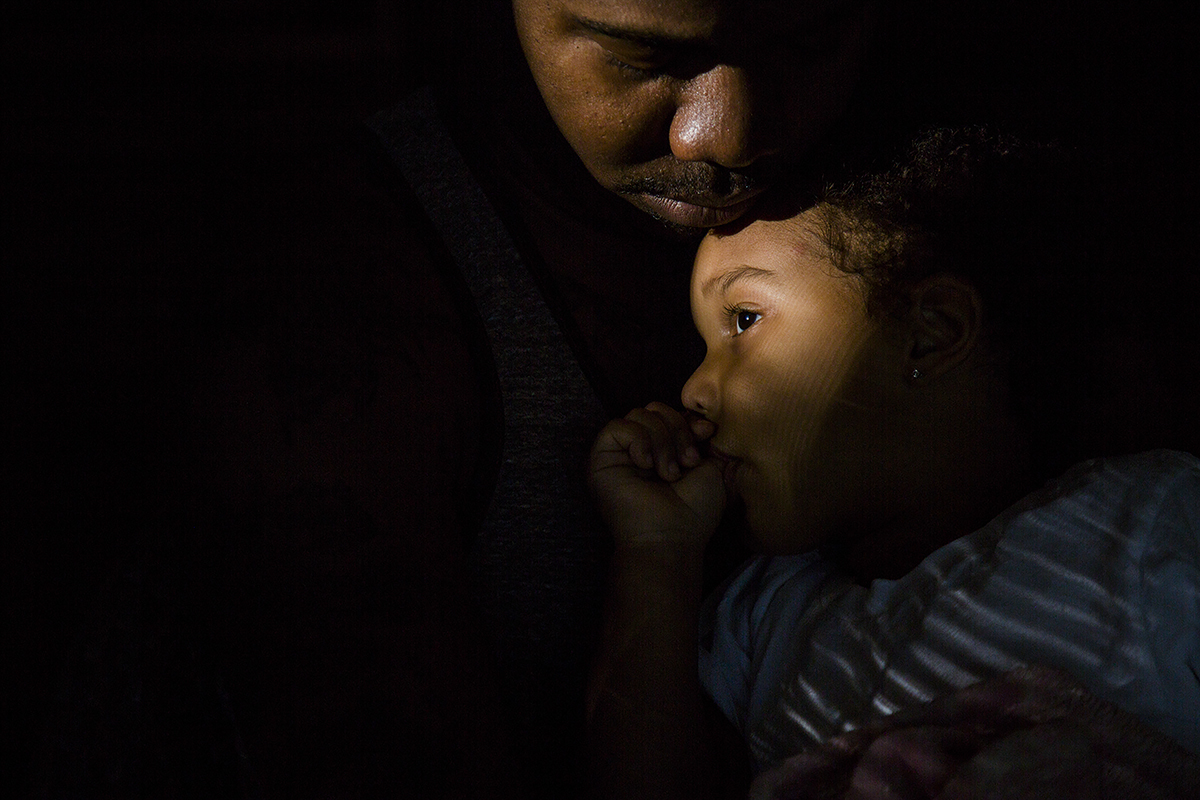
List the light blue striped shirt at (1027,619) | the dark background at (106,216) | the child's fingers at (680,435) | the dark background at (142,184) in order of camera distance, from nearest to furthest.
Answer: the light blue striped shirt at (1027,619) → the child's fingers at (680,435) → the dark background at (142,184) → the dark background at (106,216)

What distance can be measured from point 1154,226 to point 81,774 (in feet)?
4.76

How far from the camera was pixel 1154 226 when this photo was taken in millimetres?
1188

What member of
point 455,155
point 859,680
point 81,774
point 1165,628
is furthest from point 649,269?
point 81,774

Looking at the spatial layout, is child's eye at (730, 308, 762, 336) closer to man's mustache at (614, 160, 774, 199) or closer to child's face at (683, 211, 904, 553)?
child's face at (683, 211, 904, 553)

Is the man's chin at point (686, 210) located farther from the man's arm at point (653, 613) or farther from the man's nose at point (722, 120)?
the man's arm at point (653, 613)

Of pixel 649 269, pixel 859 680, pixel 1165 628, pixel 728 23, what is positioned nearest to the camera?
pixel 728 23

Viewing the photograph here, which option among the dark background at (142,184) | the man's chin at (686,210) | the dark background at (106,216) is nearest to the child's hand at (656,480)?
the man's chin at (686,210)

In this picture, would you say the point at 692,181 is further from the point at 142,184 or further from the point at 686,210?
the point at 142,184

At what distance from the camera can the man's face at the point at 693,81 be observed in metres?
0.70

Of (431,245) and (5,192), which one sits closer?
(431,245)

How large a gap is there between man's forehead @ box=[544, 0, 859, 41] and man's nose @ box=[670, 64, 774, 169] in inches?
2.0

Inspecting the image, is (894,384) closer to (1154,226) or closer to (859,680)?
(859,680)

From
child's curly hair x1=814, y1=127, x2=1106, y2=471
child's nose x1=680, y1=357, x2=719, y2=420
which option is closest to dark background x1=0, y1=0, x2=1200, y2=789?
child's curly hair x1=814, y1=127, x2=1106, y2=471

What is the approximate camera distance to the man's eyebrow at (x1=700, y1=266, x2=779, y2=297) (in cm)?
98
